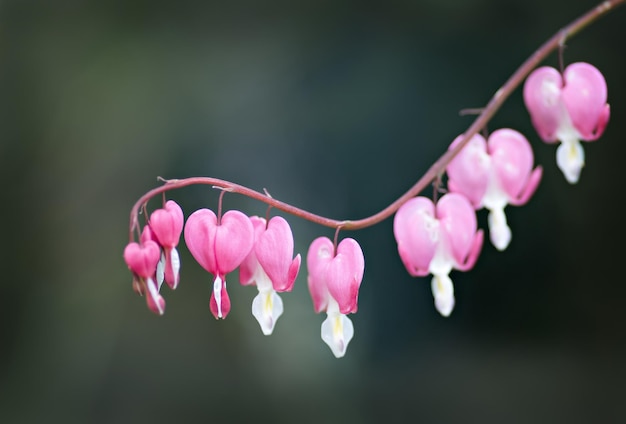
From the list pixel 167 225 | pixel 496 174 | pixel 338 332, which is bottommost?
pixel 338 332

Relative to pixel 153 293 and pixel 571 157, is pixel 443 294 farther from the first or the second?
pixel 153 293

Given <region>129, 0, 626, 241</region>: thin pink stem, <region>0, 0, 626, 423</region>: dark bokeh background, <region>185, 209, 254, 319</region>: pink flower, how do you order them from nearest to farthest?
1. <region>129, 0, 626, 241</region>: thin pink stem
2. <region>185, 209, 254, 319</region>: pink flower
3. <region>0, 0, 626, 423</region>: dark bokeh background

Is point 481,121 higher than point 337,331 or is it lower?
higher

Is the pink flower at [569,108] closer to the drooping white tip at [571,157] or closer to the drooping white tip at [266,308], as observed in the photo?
the drooping white tip at [571,157]

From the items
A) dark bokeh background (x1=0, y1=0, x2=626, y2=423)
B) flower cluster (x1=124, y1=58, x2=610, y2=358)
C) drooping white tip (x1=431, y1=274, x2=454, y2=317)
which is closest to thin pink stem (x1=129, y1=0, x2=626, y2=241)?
flower cluster (x1=124, y1=58, x2=610, y2=358)

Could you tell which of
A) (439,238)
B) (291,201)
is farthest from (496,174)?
(291,201)

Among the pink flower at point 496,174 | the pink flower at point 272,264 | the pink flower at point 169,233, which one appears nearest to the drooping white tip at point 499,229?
the pink flower at point 496,174

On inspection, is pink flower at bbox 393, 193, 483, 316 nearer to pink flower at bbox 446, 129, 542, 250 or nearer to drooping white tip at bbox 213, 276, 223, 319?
pink flower at bbox 446, 129, 542, 250
